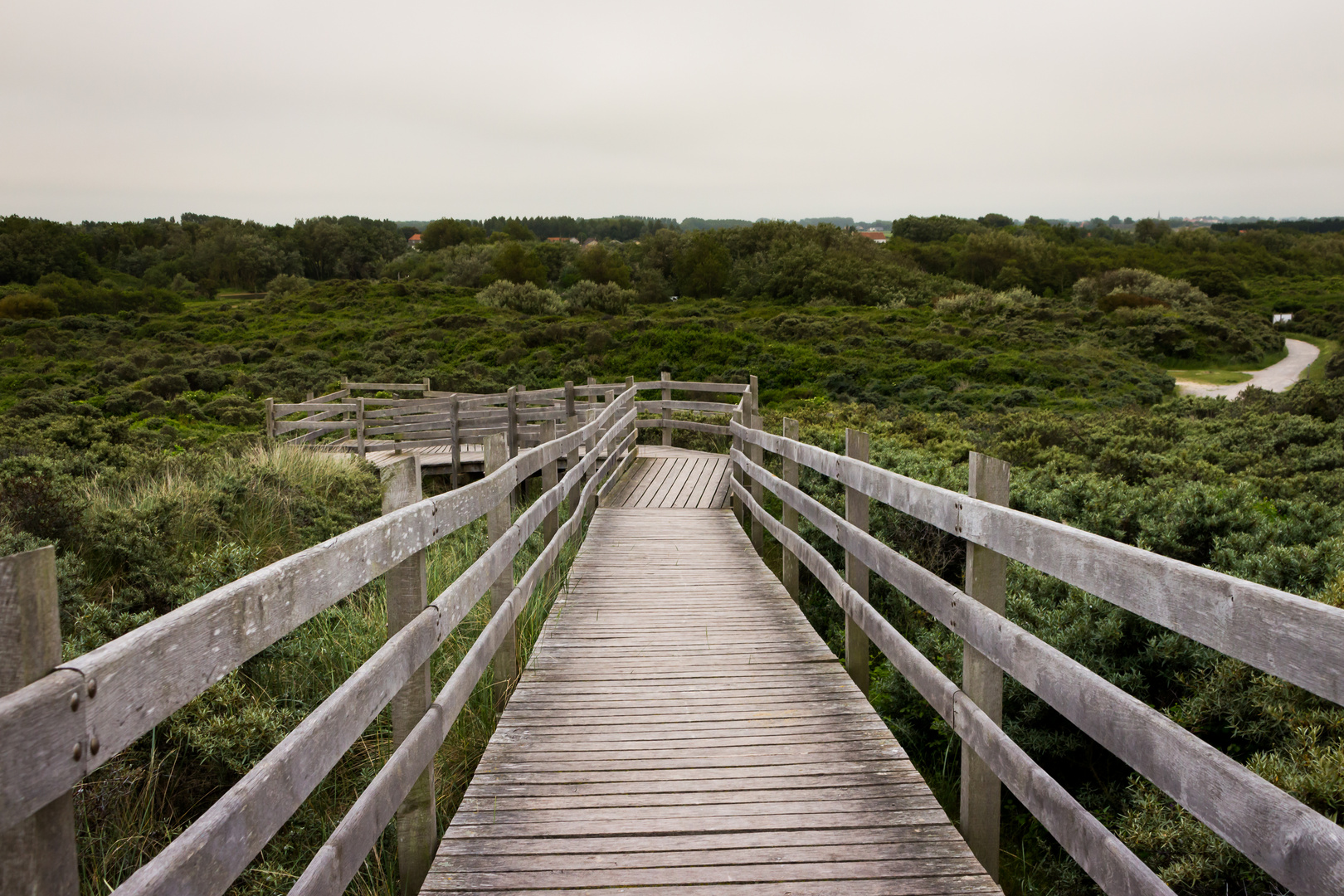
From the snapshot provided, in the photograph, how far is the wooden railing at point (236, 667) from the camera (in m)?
1.22

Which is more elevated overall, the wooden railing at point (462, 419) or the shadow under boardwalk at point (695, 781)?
the wooden railing at point (462, 419)

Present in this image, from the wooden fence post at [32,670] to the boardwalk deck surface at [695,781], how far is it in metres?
1.50

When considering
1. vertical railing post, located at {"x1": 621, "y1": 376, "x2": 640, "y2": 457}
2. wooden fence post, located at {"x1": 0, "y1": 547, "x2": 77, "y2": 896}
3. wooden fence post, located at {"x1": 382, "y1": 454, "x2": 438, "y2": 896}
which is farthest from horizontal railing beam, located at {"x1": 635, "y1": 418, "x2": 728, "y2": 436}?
wooden fence post, located at {"x1": 0, "y1": 547, "x2": 77, "y2": 896}

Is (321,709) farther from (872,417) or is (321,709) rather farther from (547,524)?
(872,417)

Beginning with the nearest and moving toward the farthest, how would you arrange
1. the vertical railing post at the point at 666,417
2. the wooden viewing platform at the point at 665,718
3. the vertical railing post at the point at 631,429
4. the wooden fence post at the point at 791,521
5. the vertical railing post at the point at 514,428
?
the wooden viewing platform at the point at 665,718 → the wooden fence post at the point at 791,521 → the vertical railing post at the point at 631,429 → the vertical railing post at the point at 514,428 → the vertical railing post at the point at 666,417

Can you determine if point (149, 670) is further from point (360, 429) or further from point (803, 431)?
point (360, 429)

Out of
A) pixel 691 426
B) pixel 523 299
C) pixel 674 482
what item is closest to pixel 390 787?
pixel 674 482

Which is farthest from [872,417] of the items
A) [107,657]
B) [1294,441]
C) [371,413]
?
[107,657]

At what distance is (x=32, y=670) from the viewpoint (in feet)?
4.05

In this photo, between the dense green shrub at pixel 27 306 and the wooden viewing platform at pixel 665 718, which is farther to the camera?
the dense green shrub at pixel 27 306

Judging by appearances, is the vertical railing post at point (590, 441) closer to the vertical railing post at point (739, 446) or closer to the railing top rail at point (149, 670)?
the vertical railing post at point (739, 446)

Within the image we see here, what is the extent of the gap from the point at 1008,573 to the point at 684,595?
2293 mm

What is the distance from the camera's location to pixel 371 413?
1762cm

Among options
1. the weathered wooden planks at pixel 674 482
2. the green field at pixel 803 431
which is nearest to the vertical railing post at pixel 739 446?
the weathered wooden planks at pixel 674 482
